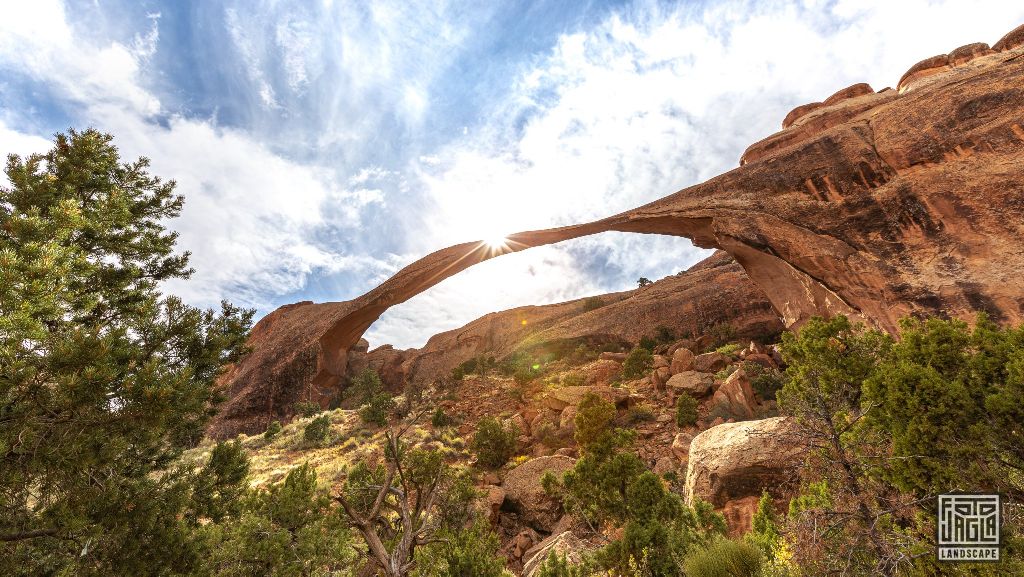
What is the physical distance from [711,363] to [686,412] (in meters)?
6.73

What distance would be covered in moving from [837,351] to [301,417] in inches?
1131

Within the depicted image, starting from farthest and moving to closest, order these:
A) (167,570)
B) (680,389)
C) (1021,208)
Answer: (680,389), (1021,208), (167,570)

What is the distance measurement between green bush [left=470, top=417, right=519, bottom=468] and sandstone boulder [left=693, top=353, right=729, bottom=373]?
11460mm

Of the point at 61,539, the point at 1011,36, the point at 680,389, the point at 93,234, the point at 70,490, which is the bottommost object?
the point at 680,389

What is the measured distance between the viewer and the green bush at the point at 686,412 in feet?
48.8

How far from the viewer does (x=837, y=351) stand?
7.72 metres

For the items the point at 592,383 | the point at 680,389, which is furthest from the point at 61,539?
the point at 592,383

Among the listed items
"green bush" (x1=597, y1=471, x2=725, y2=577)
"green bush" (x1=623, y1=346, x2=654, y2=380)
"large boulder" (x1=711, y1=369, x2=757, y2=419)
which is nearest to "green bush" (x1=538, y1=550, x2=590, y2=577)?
"green bush" (x1=597, y1=471, x2=725, y2=577)

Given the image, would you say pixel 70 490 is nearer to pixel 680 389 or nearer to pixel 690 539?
pixel 690 539

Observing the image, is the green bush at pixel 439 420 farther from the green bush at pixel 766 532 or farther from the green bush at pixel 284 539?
the green bush at pixel 766 532

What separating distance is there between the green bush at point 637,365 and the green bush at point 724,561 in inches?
654

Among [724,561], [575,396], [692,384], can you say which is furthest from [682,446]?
[724,561]

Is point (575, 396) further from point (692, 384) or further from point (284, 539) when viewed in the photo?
point (284, 539)

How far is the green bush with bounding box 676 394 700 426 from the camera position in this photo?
14.9 metres
